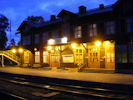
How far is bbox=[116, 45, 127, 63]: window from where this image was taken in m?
15.5

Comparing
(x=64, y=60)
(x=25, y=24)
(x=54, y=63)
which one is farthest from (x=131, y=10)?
(x=25, y=24)

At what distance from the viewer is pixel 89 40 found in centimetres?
1852

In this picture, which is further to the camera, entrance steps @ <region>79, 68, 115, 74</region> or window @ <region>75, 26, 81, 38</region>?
window @ <region>75, 26, 81, 38</region>

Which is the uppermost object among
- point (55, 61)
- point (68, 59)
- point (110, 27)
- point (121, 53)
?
point (110, 27)

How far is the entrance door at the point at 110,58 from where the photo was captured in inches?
683

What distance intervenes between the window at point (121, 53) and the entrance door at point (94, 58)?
2.82m

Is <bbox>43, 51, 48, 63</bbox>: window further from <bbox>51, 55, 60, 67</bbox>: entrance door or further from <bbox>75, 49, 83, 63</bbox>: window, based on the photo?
<bbox>75, 49, 83, 63</bbox>: window

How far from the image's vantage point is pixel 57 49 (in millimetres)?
22141

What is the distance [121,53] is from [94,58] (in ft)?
12.0

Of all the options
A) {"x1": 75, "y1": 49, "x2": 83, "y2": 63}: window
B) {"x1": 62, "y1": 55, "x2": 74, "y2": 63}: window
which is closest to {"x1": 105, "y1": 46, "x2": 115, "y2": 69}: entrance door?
{"x1": 75, "y1": 49, "x2": 83, "y2": 63}: window

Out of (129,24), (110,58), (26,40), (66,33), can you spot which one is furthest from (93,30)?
(26,40)

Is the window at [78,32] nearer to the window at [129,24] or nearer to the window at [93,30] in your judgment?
the window at [93,30]

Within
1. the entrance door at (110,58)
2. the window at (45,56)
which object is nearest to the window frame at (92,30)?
the entrance door at (110,58)

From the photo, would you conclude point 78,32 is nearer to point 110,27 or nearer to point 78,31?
point 78,31
